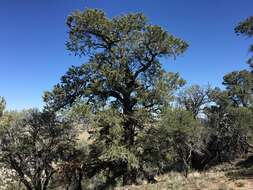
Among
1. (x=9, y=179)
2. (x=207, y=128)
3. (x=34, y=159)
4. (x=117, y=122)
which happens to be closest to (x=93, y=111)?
(x=117, y=122)

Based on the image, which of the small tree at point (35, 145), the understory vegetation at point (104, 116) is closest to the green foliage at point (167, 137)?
the understory vegetation at point (104, 116)

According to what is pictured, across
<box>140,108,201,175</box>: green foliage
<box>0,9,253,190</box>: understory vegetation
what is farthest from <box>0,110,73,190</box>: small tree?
<box>140,108,201,175</box>: green foliage

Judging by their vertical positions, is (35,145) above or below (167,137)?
below

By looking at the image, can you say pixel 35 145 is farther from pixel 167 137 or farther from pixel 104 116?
pixel 167 137

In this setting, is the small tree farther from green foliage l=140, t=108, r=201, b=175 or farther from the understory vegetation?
green foliage l=140, t=108, r=201, b=175

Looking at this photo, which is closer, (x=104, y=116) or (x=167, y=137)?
(x=104, y=116)

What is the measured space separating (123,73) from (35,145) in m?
7.91

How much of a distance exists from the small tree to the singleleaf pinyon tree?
1.46m

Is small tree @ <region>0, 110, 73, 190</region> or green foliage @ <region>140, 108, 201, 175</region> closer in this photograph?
small tree @ <region>0, 110, 73, 190</region>

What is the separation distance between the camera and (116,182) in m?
25.4

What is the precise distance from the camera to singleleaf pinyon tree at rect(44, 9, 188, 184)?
23344mm

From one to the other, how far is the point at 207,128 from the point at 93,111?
85.3 feet

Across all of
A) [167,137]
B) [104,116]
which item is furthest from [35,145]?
[167,137]

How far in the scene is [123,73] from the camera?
23250mm
